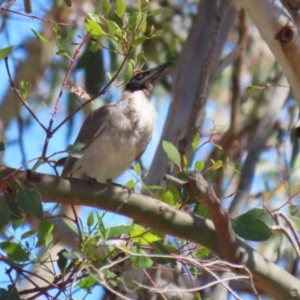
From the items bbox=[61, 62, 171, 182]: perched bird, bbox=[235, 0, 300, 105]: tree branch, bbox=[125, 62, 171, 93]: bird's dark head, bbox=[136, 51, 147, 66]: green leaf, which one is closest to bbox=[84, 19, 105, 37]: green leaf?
bbox=[136, 51, 147, 66]: green leaf

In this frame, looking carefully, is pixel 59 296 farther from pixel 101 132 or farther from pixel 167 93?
pixel 167 93

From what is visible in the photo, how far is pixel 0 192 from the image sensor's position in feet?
6.59

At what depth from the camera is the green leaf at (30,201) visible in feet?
6.29

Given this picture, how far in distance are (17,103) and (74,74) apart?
405 mm

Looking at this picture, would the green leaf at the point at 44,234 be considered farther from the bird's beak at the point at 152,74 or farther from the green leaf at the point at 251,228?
the bird's beak at the point at 152,74

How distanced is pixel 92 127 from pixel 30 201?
4.89ft

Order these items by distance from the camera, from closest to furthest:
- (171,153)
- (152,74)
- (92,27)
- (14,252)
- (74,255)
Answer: (74,255) → (14,252) → (92,27) → (171,153) → (152,74)

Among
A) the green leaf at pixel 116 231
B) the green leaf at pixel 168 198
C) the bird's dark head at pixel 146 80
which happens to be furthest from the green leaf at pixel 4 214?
the bird's dark head at pixel 146 80

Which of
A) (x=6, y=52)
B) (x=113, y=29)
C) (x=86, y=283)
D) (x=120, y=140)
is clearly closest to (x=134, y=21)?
(x=113, y=29)

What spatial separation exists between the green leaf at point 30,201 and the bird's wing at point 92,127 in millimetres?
1410

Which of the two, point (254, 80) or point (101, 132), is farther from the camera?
point (254, 80)

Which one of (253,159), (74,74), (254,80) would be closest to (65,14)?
(74,74)

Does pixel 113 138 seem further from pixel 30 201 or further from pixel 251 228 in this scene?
pixel 30 201

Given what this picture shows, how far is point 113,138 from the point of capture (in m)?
3.38
